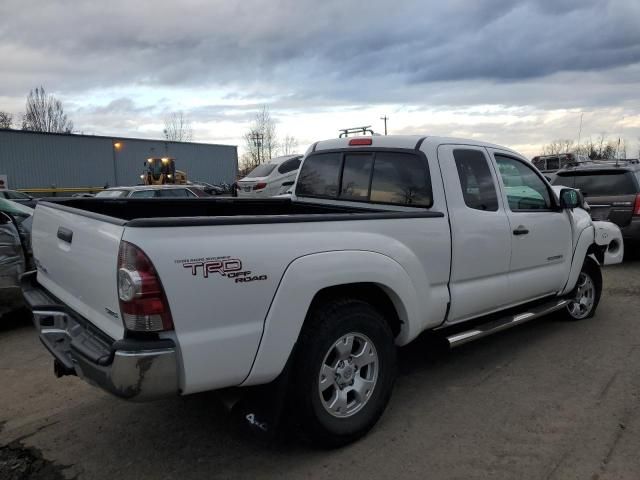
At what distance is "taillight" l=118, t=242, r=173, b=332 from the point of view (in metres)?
2.47

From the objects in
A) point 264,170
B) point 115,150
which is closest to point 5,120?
point 115,150

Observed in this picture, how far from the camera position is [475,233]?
158 inches

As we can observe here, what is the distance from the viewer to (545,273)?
16.1 feet

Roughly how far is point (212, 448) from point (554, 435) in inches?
85.4

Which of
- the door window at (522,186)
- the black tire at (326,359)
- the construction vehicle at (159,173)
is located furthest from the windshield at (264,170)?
the construction vehicle at (159,173)

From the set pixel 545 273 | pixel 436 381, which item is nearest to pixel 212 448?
pixel 436 381

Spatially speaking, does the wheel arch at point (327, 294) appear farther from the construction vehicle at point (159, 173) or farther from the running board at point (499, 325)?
the construction vehicle at point (159, 173)

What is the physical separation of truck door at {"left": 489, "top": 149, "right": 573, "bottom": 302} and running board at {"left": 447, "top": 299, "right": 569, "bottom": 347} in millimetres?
124

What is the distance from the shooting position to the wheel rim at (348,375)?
3193mm

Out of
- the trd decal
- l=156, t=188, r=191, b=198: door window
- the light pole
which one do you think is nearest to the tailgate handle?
the trd decal

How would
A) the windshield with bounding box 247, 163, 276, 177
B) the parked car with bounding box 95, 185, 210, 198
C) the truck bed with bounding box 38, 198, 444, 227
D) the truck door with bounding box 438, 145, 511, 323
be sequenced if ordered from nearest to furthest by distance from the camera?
1. the truck door with bounding box 438, 145, 511, 323
2. the truck bed with bounding box 38, 198, 444, 227
3. the parked car with bounding box 95, 185, 210, 198
4. the windshield with bounding box 247, 163, 276, 177

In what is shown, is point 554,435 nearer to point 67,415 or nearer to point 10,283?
point 67,415

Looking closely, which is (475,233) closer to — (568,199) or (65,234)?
(568,199)

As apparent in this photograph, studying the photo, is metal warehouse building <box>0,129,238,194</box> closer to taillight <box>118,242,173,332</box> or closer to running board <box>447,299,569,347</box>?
running board <box>447,299,569,347</box>
